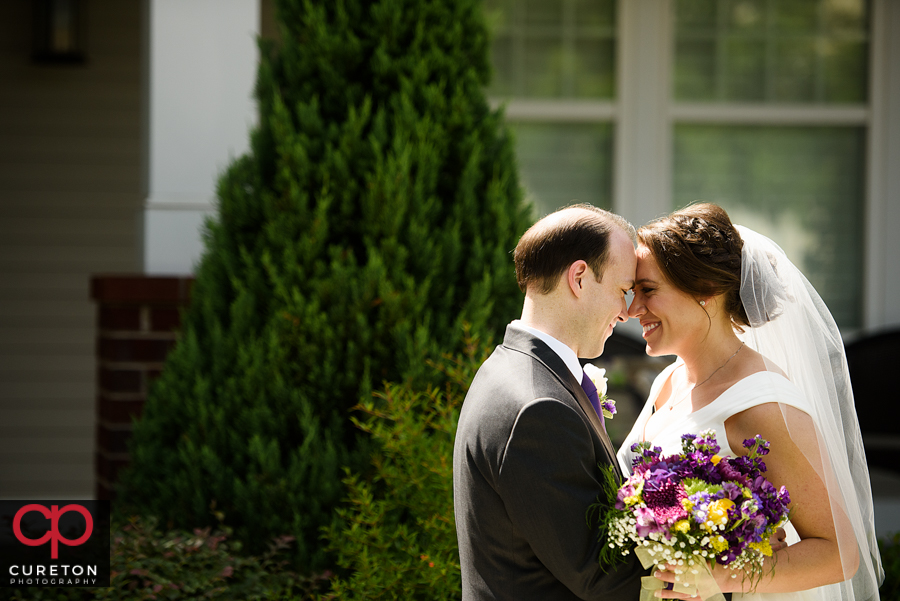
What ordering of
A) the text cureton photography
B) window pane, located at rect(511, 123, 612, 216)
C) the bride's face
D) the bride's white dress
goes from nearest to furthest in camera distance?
the bride's white dress → the bride's face → the text cureton photography → window pane, located at rect(511, 123, 612, 216)

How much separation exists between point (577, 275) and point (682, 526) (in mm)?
676

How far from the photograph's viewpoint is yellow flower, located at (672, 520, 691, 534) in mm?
1746

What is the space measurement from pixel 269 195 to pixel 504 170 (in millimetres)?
1091

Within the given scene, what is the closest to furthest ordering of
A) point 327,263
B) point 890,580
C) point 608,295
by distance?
1. point 608,295
2. point 890,580
3. point 327,263

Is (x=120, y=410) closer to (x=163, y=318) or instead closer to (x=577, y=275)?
(x=163, y=318)

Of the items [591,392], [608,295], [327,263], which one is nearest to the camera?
[608,295]

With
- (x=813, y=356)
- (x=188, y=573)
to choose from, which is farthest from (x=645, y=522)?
(x=188, y=573)

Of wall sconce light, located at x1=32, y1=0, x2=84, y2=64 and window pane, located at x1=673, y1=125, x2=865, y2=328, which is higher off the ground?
wall sconce light, located at x1=32, y1=0, x2=84, y2=64

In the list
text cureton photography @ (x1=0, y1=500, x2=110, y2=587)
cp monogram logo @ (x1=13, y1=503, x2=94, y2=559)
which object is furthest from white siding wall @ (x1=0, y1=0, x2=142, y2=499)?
cp monogram logo @ (x1=13, y1=503, x2=94, y2=559)

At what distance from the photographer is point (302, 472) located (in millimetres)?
3184

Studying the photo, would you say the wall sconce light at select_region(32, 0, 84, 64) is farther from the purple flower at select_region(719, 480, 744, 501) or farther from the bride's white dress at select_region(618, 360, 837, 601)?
the purple flower at select_region(719, 480, 744, 501)

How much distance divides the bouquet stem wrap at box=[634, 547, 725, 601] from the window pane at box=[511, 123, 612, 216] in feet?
15.2

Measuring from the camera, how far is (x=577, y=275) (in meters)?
2.02

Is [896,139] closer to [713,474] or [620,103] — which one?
[620,103]
